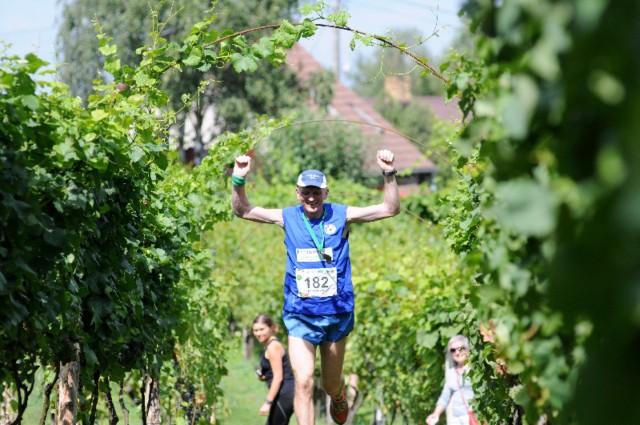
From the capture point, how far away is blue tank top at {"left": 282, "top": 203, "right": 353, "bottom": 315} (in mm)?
7160

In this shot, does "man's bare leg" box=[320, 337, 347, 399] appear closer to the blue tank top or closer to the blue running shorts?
the blue running shorts

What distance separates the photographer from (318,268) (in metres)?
7.16

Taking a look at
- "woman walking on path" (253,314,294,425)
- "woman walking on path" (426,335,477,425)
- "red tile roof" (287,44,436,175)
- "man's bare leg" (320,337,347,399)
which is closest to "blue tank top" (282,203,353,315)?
"man's bare leg" (320,337,347,399)

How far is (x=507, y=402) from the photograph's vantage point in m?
5.63

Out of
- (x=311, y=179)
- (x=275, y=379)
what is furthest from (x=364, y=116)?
(x=311, y=179)

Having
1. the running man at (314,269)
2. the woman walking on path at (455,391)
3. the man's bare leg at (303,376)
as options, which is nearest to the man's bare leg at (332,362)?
the running man at (314,269)

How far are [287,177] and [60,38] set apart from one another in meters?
13.4

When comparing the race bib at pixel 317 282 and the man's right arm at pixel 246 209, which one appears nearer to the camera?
the race bib at pixel 317 282

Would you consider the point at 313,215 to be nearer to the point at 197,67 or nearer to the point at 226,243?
the point at 197,67

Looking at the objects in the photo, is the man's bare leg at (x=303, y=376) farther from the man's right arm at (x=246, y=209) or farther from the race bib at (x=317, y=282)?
the man's right arm at (x=246, y=209)

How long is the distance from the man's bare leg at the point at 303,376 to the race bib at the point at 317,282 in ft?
1.00

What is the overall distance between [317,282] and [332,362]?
65cm

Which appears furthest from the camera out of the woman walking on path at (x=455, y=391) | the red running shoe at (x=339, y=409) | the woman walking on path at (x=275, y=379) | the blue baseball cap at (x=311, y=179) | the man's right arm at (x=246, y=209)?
the woman walking on path at (x=275, y=379)

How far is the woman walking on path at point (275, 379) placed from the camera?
32.2 feet
